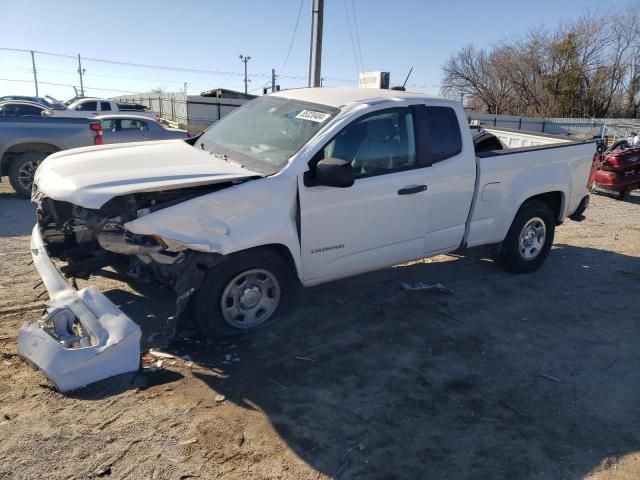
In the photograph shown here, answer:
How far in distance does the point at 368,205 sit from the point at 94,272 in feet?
8.02

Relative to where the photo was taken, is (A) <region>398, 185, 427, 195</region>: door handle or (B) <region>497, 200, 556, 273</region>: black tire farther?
(B) <region>497, 200, 556, 273</region>: black tire

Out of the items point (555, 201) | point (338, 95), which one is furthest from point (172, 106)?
point (338, 95)

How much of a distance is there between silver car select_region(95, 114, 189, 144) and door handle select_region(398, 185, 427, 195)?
31.9 ft

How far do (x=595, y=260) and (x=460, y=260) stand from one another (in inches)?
77.0

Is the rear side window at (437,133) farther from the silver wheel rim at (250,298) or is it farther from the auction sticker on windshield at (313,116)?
the silver wheel rim at (250,298)

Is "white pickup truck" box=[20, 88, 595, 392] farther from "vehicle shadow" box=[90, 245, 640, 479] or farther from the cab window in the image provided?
"vehicle shadow" box=[90, 245, 640, 479]

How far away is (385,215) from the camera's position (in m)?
4.58

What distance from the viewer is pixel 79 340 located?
349 cm

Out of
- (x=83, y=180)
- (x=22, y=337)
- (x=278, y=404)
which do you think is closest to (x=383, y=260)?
(x=278, y=404)

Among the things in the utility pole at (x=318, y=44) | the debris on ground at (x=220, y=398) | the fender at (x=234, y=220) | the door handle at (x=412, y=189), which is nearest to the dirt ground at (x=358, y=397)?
the debris on ground at (x=220, y=398)

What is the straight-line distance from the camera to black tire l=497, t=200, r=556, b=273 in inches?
234

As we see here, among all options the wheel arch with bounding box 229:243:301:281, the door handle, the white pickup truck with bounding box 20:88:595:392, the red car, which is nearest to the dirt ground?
the white pickup truck with bounding box 20:88:595:392

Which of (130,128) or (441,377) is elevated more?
(130,128)

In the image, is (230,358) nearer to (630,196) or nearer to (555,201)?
(555,201)
